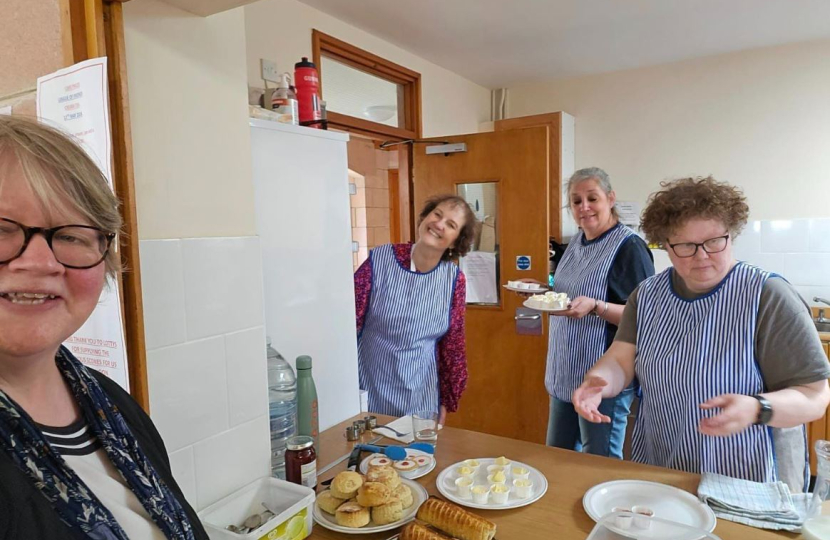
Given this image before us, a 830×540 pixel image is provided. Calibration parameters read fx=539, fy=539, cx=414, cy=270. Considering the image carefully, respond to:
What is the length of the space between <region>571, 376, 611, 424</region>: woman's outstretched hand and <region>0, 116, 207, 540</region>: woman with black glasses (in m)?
0.97

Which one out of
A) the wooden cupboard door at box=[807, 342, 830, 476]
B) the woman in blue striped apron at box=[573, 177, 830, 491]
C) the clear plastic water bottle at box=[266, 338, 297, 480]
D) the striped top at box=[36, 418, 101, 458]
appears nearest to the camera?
the striped top at box=[36, 418, 101, 458]

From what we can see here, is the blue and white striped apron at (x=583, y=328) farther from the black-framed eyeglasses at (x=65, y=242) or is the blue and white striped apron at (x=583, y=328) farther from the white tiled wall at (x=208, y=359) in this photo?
the black-framed eyeglasses at (x=65, y=242)

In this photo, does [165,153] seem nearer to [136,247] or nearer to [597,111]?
[136,247]

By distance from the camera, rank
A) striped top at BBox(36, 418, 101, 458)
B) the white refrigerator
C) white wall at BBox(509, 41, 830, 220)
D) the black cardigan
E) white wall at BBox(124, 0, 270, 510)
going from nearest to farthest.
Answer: the black cardigan, striped top at BBox(36, 418, 101, 458), white wall at BBox(124, 0, 270, 510), the white refrigerator, white wall at BBox(509, 41, 830, 220)

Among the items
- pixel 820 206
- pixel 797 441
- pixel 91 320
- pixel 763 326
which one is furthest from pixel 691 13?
pixel 91 320

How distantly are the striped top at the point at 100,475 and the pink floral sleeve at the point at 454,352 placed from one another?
1438 millimetres

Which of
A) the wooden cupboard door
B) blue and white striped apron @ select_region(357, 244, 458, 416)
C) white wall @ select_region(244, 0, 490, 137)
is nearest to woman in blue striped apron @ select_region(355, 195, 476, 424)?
blue and white striped apron @ select_region(357, 244, 458, 416)

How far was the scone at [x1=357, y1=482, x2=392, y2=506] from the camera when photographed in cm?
106

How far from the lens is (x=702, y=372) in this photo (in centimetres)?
134

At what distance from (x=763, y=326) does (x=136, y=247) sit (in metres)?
1.37

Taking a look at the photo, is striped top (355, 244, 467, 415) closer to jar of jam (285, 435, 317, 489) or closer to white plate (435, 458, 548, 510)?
white plate (435, 458, 548, 510)

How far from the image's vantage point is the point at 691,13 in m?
2.68

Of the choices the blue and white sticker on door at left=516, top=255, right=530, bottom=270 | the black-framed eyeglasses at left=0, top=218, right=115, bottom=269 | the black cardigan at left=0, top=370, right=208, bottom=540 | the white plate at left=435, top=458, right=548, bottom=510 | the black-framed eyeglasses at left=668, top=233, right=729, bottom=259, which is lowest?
the white plate at left=435, top=458, right=548, bottom=510

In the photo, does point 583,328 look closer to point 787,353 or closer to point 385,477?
point 787,353
